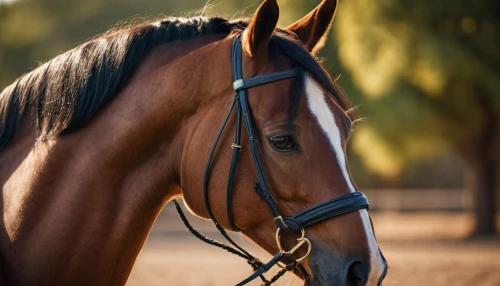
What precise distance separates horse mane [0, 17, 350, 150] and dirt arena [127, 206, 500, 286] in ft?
3.41

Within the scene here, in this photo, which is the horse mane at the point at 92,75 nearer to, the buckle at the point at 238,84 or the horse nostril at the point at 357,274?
the buckle at the point at 238,84

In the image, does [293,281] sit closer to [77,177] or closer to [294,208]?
[294,208]

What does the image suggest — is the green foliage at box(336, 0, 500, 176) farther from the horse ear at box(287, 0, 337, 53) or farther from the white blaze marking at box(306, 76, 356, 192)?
the white blaze marking at box(306, 76, 356, 192)

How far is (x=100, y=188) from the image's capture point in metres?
2.94

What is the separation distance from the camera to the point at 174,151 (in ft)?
9.71

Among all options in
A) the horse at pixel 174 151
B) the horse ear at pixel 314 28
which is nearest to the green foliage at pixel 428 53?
the horse ear at pixel 314 28

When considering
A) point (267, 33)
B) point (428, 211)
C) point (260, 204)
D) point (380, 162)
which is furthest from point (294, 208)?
point (428, 211)

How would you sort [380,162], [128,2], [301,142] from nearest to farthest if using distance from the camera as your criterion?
[301,142] → [380,162] → [128,2]

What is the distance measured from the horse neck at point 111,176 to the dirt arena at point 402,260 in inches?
26.5

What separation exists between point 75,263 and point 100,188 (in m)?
0.34

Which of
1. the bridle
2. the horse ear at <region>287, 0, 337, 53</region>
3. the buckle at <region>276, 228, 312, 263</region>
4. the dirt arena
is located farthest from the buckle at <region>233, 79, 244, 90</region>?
the dirt arena

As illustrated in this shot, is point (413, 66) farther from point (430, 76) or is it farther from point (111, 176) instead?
point (111, 176)

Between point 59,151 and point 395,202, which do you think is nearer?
point 59,151

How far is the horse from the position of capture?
271cm
